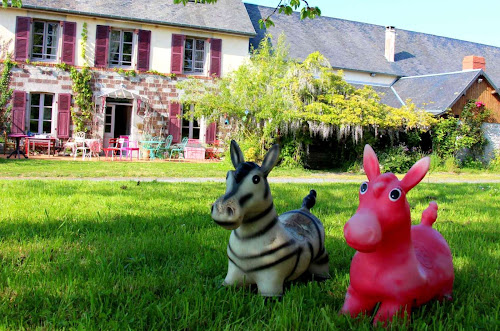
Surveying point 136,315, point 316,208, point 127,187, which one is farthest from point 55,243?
point 127,187

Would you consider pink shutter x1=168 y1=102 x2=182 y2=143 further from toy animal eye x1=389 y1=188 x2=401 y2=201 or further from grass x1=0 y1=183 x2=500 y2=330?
toy animal eye x1=389 y1=188 x2=401 y2=201

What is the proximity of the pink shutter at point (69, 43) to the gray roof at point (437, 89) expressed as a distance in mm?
15388

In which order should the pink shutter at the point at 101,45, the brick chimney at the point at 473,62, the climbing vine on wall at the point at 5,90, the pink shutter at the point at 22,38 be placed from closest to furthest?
Answer: 1. the climbing vine on wall at the point at 5,90
2. the pink shutter at the point at 22,38
3. the pink shutter at the point at 101,45
4. the brick chimney at the point at 473,62

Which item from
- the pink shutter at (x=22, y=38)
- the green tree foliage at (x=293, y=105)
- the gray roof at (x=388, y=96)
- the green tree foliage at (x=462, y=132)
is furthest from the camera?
the gray roof at (x=388, y=96)

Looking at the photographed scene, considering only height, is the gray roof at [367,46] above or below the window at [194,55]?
above

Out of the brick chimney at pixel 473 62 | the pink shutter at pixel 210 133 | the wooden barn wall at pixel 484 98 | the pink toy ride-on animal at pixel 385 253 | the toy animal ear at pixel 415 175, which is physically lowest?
the pink toy ride-on animal at pixel 385 253

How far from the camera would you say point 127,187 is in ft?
22.0

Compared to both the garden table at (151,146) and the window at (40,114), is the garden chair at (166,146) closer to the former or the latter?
the garden table at (151,146)

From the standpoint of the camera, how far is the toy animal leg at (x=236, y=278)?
7.58 feet

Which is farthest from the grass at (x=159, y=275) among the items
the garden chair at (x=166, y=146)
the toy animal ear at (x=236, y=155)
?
the garden chair at (x=166, y=146)

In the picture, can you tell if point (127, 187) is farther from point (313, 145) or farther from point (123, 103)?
point (123, 103)

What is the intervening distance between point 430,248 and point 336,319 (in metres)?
0.61

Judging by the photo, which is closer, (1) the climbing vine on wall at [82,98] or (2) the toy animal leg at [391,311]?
(2) the toy animal leg at [391,311]

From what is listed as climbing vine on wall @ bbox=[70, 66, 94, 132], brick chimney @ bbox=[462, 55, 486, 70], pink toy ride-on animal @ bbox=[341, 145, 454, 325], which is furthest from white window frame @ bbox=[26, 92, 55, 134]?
brick chimney @ bbox=[462, 55, 486, 70]
